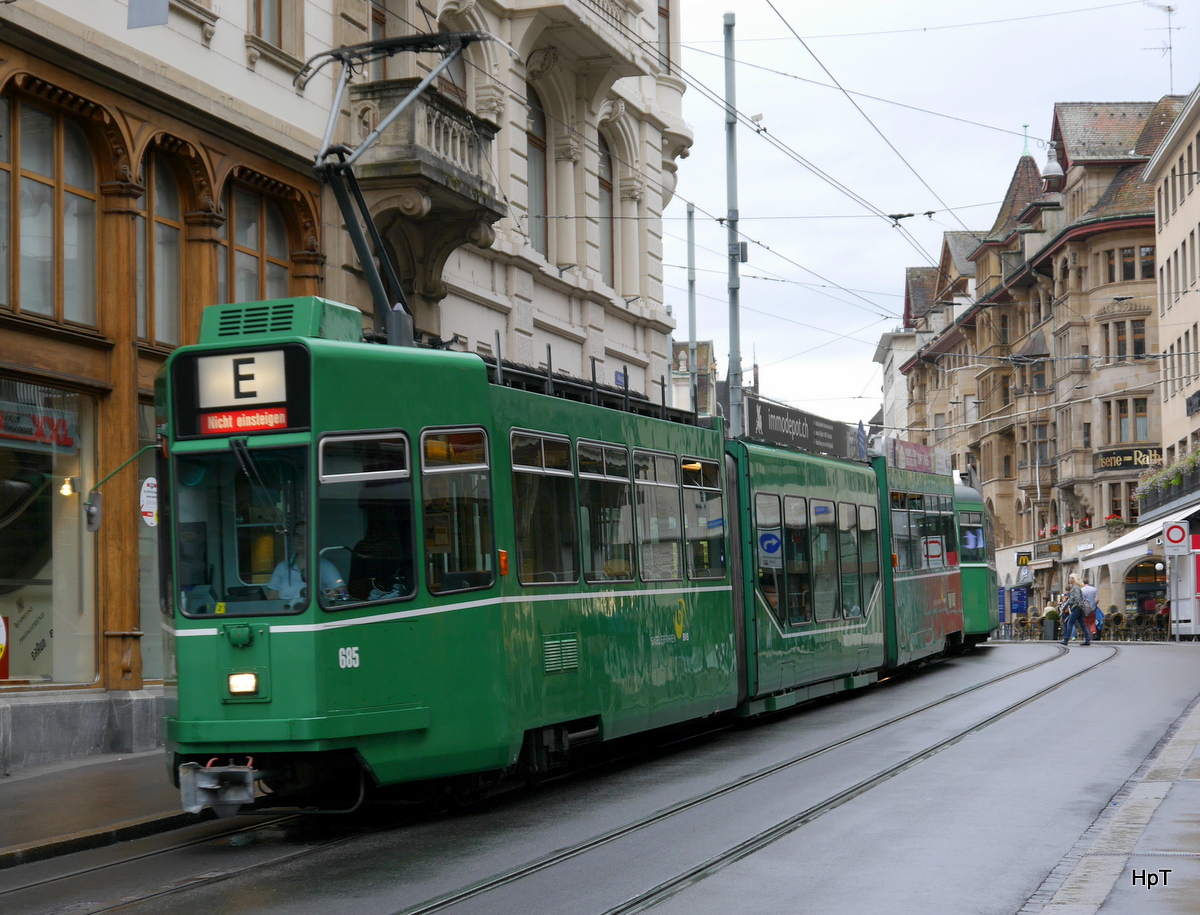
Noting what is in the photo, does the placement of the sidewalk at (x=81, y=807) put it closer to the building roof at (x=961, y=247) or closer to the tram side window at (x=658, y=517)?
the tram side window at (x=658, y=517)

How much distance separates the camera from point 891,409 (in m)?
127

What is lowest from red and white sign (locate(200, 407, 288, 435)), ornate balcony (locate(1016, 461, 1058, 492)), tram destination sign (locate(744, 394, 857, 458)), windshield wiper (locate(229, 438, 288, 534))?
windshield wiper (locate(229, 438, 288, 534))

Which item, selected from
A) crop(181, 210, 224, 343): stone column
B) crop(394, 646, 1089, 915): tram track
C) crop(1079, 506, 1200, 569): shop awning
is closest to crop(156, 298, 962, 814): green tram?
crop(394, 646, 1089, 915): tram track

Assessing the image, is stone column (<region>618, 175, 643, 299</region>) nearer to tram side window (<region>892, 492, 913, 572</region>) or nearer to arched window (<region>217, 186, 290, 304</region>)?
tram side window (<region>892, 492, 913, 572</region>)

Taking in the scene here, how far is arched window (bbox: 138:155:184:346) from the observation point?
17.5m

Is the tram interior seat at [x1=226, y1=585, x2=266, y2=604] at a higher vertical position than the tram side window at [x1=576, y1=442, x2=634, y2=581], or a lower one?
lower

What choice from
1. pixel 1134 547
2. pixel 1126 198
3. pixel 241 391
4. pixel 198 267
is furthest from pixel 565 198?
pixel 1126 198

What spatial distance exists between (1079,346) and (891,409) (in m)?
54.2

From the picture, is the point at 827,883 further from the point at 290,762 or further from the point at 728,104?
the point at 728,104

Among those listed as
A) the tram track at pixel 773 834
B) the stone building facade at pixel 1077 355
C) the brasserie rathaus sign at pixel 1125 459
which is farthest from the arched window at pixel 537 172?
the brasserie rathaus sign at pixel 1125 459

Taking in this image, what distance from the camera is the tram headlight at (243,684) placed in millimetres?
10352

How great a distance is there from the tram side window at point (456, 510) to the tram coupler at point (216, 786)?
1.69 m

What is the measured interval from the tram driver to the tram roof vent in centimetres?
139

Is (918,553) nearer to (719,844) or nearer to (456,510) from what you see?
(456,510)
